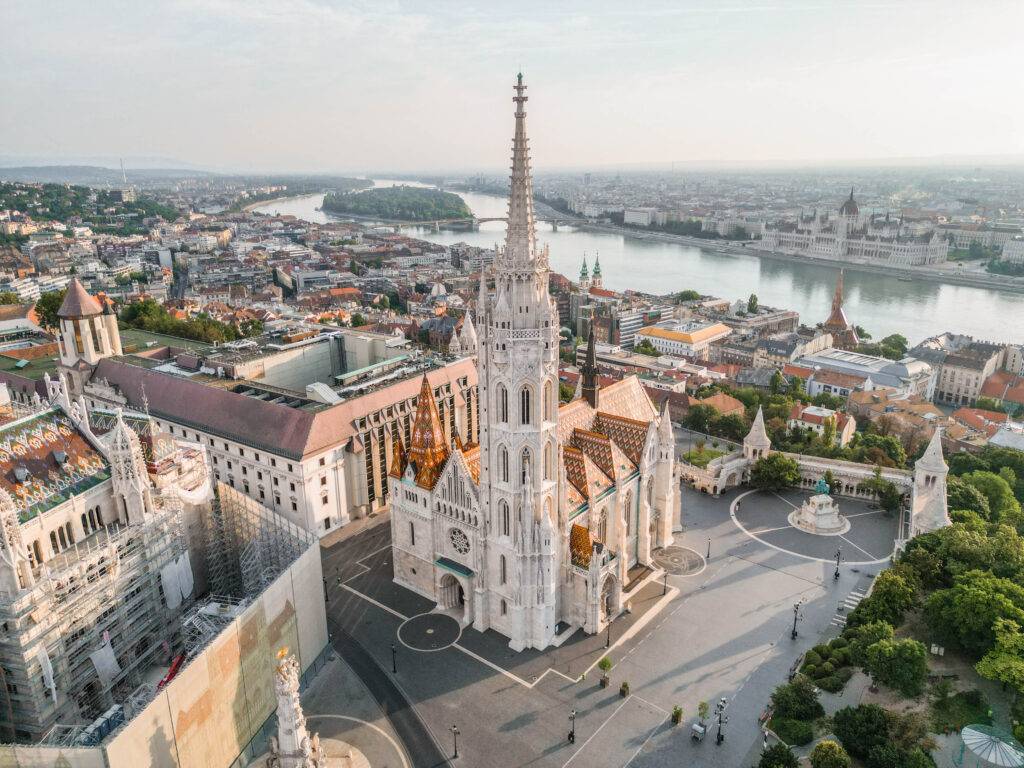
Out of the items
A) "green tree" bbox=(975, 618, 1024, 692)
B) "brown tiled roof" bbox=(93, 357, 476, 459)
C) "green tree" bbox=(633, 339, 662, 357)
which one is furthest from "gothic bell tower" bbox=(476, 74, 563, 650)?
"green tree" bbox=(633, 339, 662, 357)

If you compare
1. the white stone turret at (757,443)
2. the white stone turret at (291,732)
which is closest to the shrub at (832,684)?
the white stone turret at (291,732)

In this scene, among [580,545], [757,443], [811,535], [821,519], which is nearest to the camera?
[580,545]

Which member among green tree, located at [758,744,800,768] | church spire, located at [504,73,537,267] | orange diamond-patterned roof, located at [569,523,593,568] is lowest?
Answer: green tree, located at [758,744,800,768]

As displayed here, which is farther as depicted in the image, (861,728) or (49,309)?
(49,309)

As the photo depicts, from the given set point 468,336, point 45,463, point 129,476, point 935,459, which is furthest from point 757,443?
point 45,463

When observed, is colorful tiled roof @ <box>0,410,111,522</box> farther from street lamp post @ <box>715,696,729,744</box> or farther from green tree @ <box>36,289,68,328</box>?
green tree @ <box>36,289,68,328</box>

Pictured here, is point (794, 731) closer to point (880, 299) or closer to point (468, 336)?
point (468, 336)

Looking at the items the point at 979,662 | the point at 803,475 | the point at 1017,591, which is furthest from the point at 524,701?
the point at 803,475

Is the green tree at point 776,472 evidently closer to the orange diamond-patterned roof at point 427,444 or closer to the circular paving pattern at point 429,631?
the orange diamond-patterned roof at point 427,444
